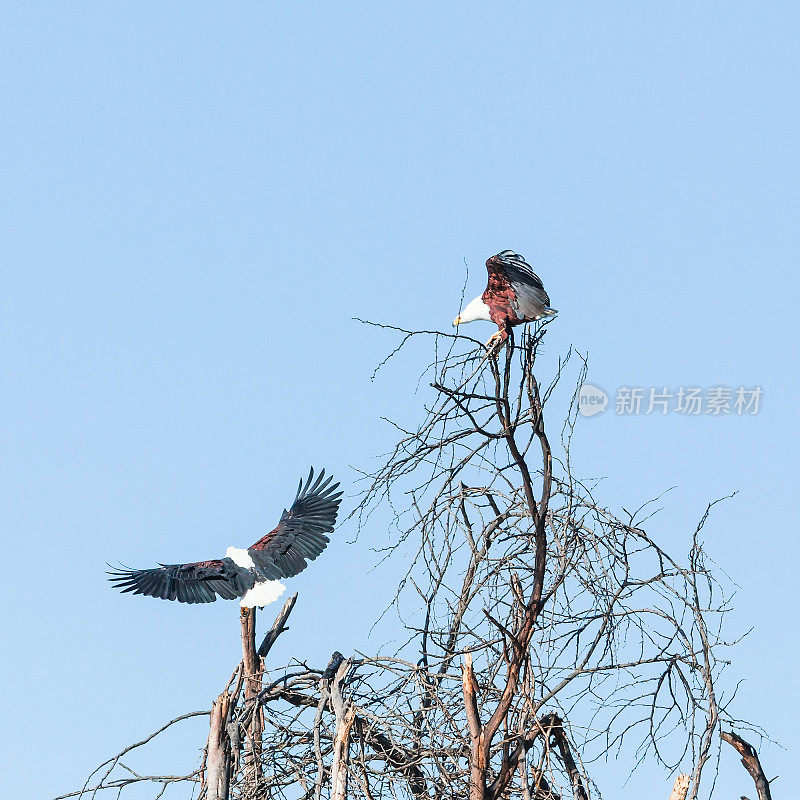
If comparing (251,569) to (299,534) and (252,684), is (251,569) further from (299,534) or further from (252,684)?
(252,684)

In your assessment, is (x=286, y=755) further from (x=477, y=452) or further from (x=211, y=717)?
(x=477, y=452)

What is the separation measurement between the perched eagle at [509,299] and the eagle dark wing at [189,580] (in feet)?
8.34

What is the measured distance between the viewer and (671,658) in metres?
5.12

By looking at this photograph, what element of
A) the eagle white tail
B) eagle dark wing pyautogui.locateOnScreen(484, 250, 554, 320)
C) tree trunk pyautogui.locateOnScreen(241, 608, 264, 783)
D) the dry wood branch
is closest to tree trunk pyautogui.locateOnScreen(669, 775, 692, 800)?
the dry wood branch

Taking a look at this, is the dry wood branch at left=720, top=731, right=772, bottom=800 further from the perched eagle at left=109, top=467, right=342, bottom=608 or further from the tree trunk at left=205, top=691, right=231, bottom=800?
the perched eagle at left=109, top=467, right=342, bottom=608

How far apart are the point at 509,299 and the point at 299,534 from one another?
9.48 ft

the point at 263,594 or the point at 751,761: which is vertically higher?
the point at 263,594

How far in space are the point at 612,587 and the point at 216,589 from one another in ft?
11.1

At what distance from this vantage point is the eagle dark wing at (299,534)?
7914 millimetres

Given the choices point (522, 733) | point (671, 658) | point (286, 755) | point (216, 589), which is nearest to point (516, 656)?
point (522, 733)

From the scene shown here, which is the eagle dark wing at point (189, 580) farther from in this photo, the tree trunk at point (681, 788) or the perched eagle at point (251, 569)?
the tree trunk at point (681, 788)

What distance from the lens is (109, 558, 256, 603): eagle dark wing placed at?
7.75 m

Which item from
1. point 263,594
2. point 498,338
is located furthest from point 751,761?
point 263,594

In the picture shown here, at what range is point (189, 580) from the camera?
7.87 m
